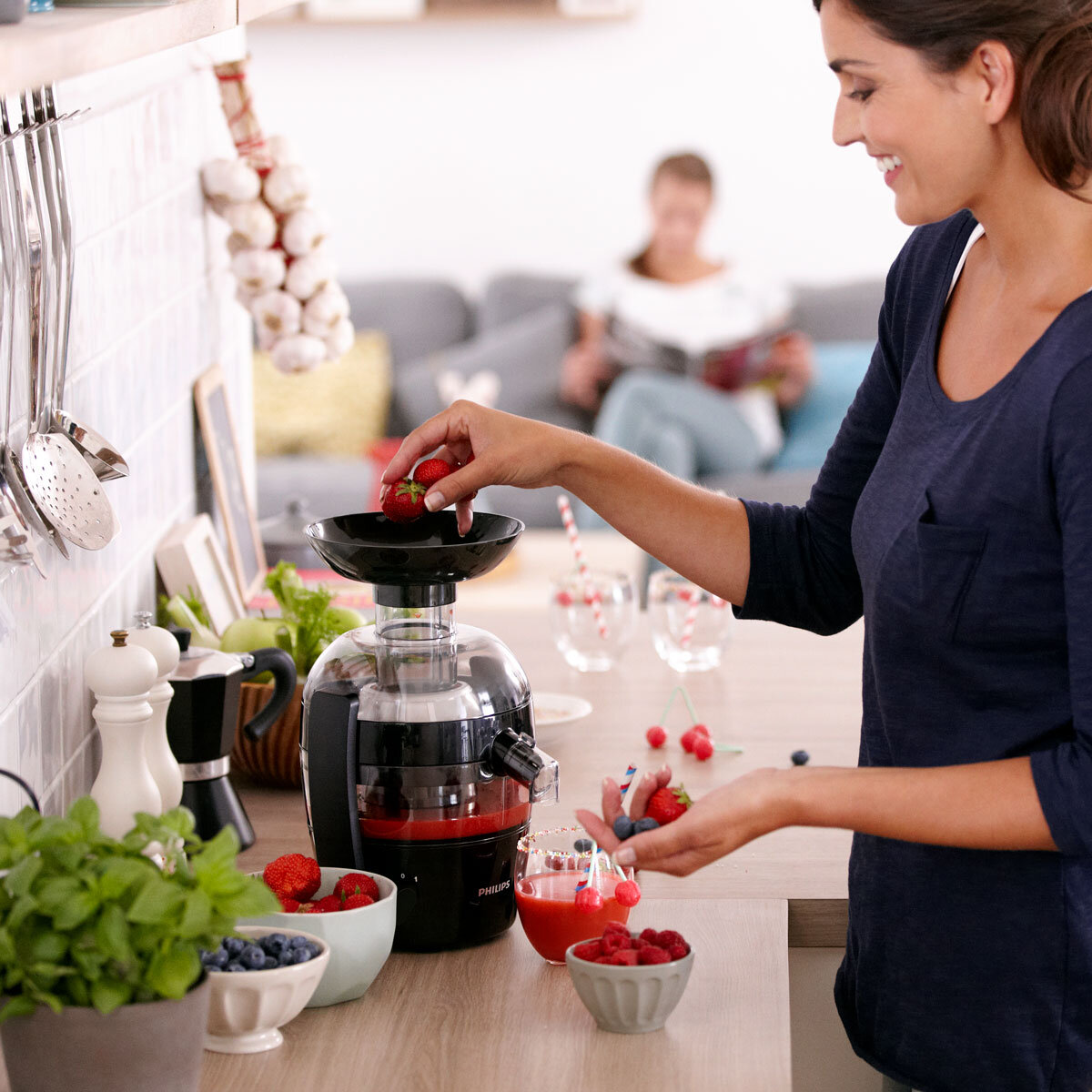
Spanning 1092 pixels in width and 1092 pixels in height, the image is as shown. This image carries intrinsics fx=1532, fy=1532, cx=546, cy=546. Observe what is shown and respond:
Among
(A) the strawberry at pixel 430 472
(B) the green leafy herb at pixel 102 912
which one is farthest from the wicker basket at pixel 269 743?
(B) the green leafy herb at pixel 102 912

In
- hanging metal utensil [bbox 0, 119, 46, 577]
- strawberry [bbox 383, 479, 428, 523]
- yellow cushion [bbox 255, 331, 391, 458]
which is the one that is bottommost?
yellow cushion [bbox 255, 331, 391, 458]

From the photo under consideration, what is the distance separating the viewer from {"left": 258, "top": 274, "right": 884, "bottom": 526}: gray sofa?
4.82 m

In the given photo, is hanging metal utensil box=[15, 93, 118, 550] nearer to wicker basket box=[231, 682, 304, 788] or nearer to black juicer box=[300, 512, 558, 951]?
black juicer box=[300, 512, 558, 951]

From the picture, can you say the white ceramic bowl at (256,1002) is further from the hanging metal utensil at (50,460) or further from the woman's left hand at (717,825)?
the hanging metal utensil at (50,460)

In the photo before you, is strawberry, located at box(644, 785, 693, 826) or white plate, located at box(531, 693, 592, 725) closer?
strawberry, located at box(644, 785, 693, 826)

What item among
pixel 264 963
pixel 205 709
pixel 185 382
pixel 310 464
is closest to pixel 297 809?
pixel 205 709

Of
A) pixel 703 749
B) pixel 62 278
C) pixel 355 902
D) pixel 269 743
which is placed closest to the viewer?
pixel 355 902

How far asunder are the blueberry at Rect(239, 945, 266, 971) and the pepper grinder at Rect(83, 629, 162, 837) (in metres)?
0.18

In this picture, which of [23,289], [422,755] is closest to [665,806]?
[422,755]

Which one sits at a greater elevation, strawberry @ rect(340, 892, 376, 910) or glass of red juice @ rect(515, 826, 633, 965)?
strawberry @ rect(340, 892, 376, 910)

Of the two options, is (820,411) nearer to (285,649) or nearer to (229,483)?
(229,483)

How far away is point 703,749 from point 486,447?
0.54 meters

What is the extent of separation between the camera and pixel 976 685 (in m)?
1.16

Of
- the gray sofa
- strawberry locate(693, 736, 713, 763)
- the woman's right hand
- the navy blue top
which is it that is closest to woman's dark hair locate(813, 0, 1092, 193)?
the navy blue top
